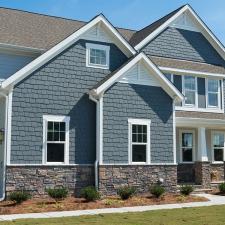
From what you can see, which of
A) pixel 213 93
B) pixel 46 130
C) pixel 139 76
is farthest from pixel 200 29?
pixel 46 130

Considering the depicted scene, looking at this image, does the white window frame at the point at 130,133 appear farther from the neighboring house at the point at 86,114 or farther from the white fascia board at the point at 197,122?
the white fascia board at the point at 197,122

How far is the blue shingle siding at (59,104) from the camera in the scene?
16453 mm

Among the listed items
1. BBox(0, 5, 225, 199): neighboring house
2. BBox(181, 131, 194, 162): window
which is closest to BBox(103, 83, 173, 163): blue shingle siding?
BBox(0, 5, 225, 199): neighboring house

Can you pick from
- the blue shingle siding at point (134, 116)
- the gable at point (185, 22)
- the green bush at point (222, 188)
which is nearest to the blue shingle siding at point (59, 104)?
the blue shingle siding at point (134, 116)

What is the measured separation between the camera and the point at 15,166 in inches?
631

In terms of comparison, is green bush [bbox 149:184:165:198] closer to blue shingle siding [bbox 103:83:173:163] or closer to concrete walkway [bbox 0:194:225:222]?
concrete walkway [bbox 0:194:225:222]

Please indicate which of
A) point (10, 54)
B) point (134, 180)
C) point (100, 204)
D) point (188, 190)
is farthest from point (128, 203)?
point (10, 54)

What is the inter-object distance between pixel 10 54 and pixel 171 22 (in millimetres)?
9452

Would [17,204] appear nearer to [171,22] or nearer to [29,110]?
[29,110]

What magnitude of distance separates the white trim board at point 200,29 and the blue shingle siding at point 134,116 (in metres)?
4.35

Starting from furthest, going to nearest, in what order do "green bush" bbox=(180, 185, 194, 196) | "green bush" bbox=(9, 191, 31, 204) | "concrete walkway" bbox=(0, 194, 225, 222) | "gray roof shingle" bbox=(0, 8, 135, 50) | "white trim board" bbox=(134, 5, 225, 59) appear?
"white trim board" bbox=(134, 5, 225, 59), "gray roof shingle" bbox=(0, 8, 135, 50), "green bush" bbox=(180, 185, 194, 196), "green bush" bbox=(9, 191, 31, 204), "concrete walkway" bbox=(0, 194, 225, 222)

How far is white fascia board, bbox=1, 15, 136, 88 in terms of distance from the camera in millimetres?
16336

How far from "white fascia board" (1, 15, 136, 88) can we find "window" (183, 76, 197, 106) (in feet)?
15.9

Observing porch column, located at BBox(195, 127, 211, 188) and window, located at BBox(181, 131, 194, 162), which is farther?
window, located at BBox(181, 131, 194, 162)
